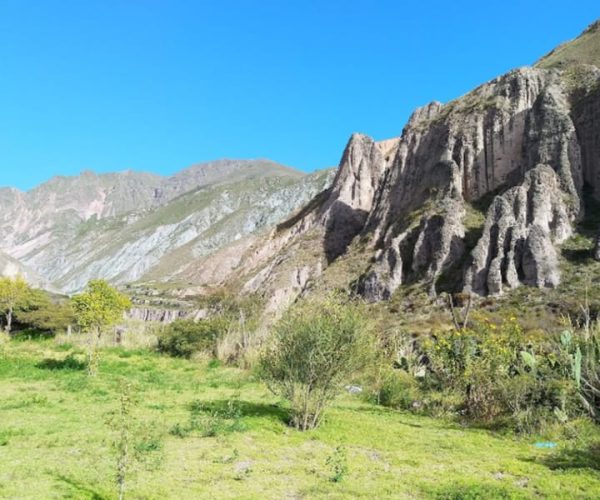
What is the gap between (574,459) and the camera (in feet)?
35.6

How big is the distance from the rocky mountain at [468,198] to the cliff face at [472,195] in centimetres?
15

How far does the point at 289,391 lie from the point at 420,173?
2484 inches

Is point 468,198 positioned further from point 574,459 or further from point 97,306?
point 574,459

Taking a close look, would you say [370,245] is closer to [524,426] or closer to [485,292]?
[485,292]

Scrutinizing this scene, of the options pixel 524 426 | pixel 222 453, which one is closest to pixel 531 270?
pixel 524 426

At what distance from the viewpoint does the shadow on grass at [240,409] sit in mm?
14367

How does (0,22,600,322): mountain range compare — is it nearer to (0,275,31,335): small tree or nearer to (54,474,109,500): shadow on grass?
(0,275,31,335): small tree

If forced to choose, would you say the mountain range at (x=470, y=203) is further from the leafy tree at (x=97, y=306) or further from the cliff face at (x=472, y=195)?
the leafy tree at (x=97, y=306)

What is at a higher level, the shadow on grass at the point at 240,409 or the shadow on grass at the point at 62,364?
the shadow on grass at the point at 240,409

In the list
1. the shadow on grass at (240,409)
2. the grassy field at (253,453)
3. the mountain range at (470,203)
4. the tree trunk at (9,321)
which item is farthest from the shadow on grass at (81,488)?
the mountain range at (470,203)

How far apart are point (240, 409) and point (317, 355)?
3.32 metres

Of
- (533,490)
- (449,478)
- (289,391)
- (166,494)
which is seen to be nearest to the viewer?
(166,494)

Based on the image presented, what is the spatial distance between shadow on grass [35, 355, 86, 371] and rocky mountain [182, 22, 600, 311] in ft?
119

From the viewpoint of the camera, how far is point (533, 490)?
8.90 metres
